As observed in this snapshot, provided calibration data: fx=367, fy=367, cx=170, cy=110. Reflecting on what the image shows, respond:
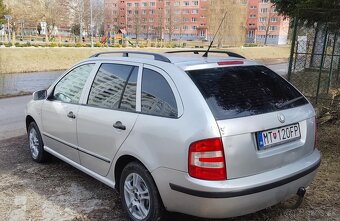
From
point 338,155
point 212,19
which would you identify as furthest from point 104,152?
point 212,19

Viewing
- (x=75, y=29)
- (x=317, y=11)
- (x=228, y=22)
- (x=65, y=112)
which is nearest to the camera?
(x=65, y=112)

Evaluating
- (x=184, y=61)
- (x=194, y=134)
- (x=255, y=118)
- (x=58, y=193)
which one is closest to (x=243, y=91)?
(x=255, y=118)

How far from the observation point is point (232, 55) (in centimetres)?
421

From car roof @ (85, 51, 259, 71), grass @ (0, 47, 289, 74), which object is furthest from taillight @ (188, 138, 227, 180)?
grass @ (0, 47, 289, 74)

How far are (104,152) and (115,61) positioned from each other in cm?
99

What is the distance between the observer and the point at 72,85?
15.0 feet

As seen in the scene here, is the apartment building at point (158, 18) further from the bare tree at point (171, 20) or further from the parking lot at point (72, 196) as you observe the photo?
the parking lot at point (72, 196)

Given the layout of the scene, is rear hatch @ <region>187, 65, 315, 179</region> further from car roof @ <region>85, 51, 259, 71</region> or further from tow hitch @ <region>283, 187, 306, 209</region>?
tow hitch @ <region>283, 187, 306, 209</region>

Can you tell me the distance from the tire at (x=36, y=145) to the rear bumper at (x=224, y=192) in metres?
2.76

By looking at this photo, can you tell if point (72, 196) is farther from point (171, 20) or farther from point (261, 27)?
point (261, 27)

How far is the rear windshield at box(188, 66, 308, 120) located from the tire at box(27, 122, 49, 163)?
9.78 ft

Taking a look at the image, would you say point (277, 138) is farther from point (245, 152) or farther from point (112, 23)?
point (112, 23)

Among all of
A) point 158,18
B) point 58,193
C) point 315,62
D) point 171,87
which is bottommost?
point 58,193

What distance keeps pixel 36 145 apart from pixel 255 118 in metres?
3.62
